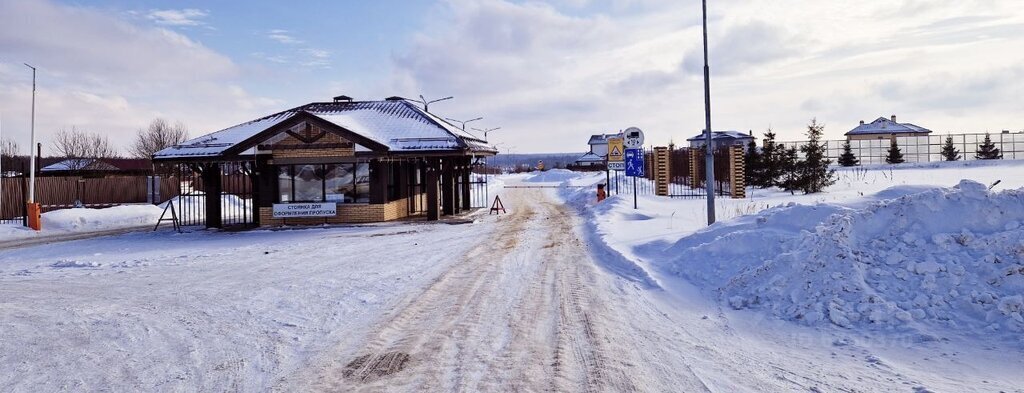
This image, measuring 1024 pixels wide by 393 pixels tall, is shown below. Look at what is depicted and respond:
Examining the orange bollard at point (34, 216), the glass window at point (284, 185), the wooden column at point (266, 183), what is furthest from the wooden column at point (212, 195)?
the orange bollard at point (34, 216)

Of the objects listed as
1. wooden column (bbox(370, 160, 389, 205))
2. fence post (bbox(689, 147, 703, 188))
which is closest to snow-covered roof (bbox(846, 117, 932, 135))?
fence post (bbox(689, 147, 703, 188))

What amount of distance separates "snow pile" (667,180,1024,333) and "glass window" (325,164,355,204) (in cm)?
1422

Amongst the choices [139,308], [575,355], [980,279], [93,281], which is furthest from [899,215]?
[93,281]

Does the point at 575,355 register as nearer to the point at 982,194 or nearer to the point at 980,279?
the point at 980,279

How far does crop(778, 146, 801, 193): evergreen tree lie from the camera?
2820 cm

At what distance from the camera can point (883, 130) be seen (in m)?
66.1

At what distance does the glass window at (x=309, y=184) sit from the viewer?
21.6m

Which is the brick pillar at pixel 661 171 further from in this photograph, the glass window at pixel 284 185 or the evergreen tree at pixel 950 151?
the evergreen tree at pixel 950 151

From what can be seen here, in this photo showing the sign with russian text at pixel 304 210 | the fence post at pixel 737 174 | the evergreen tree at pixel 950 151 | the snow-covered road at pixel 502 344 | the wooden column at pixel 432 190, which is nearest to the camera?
the snow-covered road at pixel 502 344

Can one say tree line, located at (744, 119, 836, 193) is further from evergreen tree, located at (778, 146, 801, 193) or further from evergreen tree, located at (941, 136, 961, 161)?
evergreen tree, located at (941, 136, 961, 161)

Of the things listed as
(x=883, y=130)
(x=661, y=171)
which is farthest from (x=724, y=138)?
(x=661, y=171)

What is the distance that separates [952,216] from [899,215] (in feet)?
1.97

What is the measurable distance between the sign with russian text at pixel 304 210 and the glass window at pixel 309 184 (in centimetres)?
47

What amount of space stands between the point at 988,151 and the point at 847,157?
873cm
